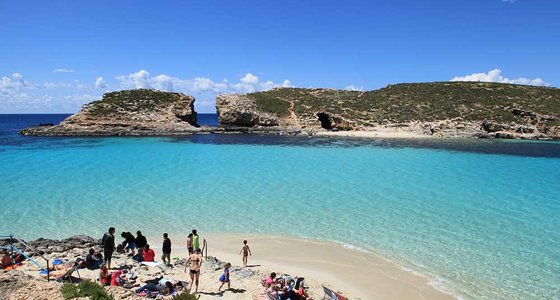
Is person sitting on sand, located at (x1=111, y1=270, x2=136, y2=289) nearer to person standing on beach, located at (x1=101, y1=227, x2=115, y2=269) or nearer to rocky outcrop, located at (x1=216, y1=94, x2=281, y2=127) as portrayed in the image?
person standing on beach, located at (x1=101, y1=227, x2=115, y2=269)

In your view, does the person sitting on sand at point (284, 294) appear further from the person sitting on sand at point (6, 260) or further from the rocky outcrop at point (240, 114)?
the rocky outcrop at point (240, 114)

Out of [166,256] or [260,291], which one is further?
[166,256]


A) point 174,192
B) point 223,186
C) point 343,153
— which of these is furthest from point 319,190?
point 343,153

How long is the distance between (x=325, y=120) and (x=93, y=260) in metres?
70.7

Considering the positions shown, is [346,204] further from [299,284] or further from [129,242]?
[129,242]

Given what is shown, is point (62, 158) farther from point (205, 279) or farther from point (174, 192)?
point (205, 279)

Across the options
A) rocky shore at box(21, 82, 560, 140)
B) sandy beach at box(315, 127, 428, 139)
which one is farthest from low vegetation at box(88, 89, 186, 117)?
sandy beach at box(315, 127, 428, 139)

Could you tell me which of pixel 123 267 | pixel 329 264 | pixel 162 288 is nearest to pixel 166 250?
pixel 123 267

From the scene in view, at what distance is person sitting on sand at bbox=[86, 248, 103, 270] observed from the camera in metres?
13.0

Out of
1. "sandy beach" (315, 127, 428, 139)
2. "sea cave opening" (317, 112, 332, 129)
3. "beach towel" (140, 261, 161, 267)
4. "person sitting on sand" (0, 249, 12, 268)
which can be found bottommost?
"beach towel" (140, 261, 161, 267)

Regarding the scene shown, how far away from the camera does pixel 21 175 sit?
3048 centimetres

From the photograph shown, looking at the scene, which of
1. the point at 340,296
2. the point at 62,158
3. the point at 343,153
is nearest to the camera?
the point at 340,296

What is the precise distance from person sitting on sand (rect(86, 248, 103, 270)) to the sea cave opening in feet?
225

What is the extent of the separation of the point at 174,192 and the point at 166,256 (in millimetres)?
11144
